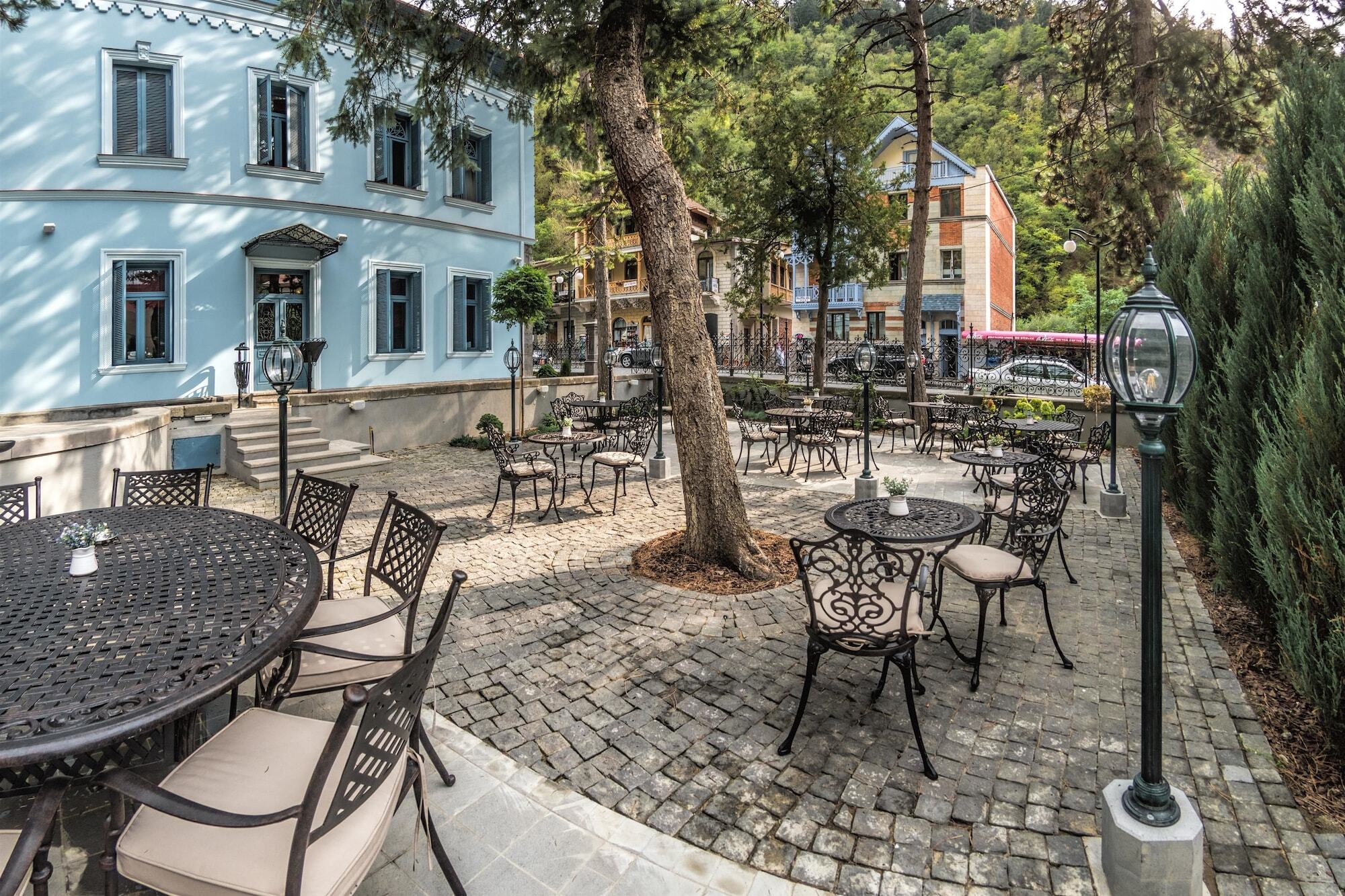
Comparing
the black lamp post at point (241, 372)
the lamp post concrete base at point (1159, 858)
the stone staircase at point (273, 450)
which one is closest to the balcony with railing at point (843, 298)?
the stone staircase at point (273, 450)

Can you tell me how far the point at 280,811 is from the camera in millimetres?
1770

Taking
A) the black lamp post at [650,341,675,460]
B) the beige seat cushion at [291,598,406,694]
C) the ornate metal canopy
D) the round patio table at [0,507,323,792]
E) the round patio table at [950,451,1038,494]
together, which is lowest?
the beige seat cushion at [291,598,406,694]

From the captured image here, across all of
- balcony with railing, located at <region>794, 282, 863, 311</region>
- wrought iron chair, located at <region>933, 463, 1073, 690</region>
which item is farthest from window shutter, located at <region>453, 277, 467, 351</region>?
balcony with railing, located at <region>794, 282, 863, 311</region>

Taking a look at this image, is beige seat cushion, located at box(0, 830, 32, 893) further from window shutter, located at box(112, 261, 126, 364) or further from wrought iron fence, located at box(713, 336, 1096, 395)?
wrought iron fence, located at box(713, 336, 1096, 395)

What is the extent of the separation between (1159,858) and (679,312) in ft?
14.6

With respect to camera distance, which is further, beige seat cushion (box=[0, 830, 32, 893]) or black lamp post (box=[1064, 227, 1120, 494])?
black lamp post (box=[1064, 227, 1120, 494])

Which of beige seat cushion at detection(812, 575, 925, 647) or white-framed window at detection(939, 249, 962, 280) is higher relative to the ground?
white-framed window at detection(939, 249, 962, 280)

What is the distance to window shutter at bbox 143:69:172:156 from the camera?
426 inches

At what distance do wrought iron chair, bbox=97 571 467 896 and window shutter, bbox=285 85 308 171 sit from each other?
13.0 m

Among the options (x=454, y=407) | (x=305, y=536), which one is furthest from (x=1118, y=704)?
(x=454, y=407)

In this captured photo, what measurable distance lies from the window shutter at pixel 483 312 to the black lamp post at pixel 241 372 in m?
4.75

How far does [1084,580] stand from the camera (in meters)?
5.39

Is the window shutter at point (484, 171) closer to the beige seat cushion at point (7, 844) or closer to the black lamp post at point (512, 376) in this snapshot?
the black lamp post at point (512, 376)

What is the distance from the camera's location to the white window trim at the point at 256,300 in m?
11.6
